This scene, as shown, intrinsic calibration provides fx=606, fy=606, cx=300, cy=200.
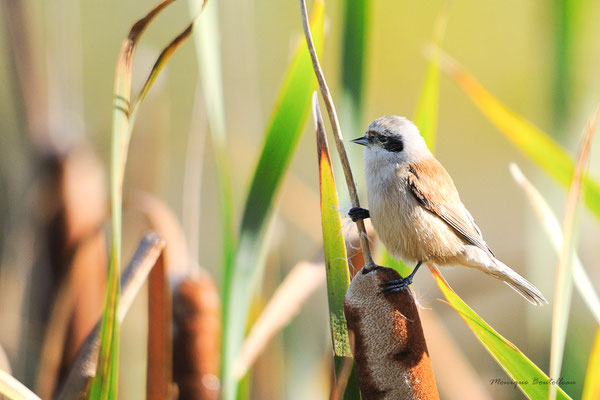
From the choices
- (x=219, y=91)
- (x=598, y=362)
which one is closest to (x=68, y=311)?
(x=219, y=91)

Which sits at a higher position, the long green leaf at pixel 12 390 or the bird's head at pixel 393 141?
the bird's head at pixel 393 141

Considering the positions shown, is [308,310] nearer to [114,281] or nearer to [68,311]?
[68,311]

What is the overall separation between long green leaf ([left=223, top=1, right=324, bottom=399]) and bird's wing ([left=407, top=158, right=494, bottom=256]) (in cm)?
24

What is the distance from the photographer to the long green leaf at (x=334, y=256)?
0.89 meters

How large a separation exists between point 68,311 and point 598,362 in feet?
4.81

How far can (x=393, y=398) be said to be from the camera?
849mm

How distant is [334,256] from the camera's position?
91cm

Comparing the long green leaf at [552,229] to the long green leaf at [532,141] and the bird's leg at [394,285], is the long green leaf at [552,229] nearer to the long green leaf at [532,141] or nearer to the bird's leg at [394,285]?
the long green leaf at [532,141]

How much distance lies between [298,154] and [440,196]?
225 centimetres

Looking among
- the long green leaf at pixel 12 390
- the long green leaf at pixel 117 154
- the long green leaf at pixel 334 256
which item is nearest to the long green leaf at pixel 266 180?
the long green leaf at pixel 334 256

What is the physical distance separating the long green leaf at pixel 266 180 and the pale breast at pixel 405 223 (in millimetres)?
185

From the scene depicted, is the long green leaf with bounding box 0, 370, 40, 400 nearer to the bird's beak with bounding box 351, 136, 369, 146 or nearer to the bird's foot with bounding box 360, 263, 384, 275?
the bird's foot with bounding box 360, 263, 384, 275

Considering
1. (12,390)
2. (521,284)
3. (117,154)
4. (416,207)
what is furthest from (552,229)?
(12,390)

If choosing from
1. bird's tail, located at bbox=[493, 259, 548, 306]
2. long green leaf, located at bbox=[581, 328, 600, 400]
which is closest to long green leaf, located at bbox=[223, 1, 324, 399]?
bird's tail, located at bbox=[493, 259, 548, 306]
